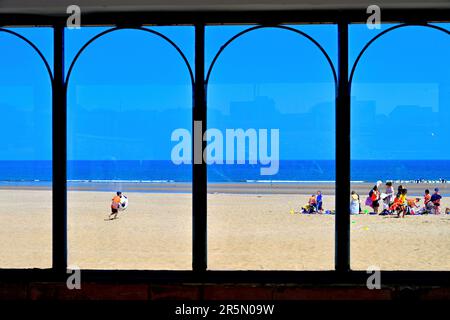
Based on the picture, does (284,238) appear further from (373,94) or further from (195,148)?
(373,94)

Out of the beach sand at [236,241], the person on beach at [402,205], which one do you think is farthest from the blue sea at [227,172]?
the person on beach at [402,205]

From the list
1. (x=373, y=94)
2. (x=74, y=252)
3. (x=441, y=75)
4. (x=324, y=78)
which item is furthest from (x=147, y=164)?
(x=74, y=252)

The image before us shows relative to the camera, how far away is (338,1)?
3.60 m

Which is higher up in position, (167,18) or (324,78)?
(324,78)

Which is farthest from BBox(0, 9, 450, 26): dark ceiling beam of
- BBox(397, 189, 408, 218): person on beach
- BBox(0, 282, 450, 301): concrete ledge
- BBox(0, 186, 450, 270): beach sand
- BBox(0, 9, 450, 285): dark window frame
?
BBox(397, 189, 408, 218): person on beach

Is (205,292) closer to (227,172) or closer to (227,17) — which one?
(227,17)

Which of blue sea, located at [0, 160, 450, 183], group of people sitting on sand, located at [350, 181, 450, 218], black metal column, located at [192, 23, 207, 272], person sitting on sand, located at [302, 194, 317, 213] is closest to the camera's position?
black metal column, located at [192, 23, 207, 272]

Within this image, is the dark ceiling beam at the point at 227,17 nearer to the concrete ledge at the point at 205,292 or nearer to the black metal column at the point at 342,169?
the black metal column at the point at 342,169

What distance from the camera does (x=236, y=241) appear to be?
1065 cm

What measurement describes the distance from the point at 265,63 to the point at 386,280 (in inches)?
2120

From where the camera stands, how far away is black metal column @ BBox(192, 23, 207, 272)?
148 inches

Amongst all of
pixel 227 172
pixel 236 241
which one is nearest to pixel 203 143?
pixel 236 241

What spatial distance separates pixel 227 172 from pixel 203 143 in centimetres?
4245

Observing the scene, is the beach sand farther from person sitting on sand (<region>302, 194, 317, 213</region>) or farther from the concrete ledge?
the concrete ledge
